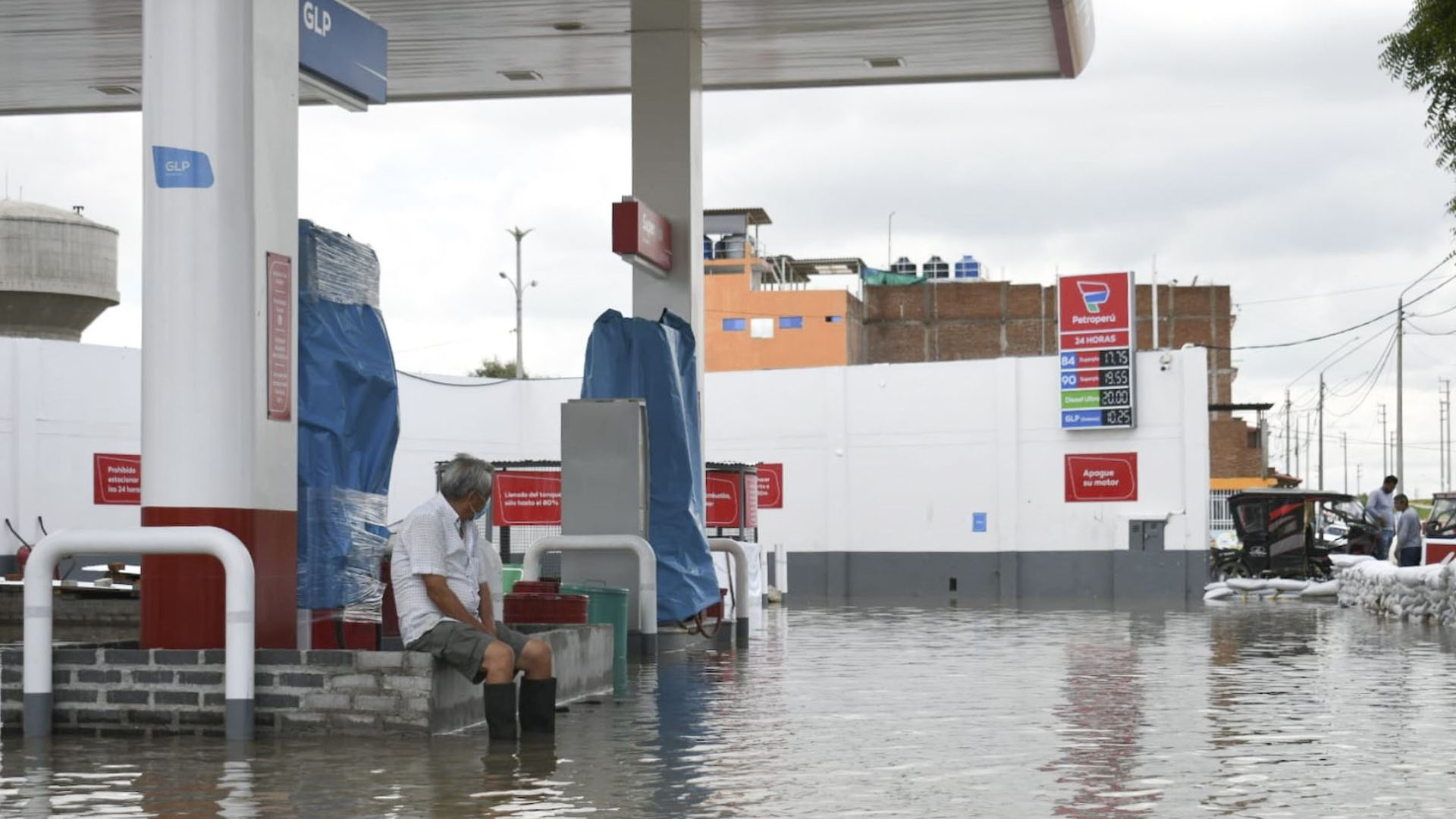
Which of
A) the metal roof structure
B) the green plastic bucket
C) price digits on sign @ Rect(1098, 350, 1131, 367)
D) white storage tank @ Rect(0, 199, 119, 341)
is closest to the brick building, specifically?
the metal roof structure

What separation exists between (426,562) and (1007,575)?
1020 inches

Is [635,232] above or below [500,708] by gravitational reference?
above

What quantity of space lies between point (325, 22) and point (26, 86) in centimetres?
1269

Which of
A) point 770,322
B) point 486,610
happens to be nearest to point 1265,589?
point 486,610

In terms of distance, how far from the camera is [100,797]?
755 cm

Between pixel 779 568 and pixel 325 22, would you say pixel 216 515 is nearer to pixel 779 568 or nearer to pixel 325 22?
pixel 325 22

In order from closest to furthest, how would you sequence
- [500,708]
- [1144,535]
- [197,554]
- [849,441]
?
[500,708]
[197,554]
[1144,535]
[849,441]

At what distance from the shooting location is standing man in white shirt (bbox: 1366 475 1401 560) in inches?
1219

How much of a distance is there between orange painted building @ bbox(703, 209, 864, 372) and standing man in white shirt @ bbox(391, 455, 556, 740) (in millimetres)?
66382

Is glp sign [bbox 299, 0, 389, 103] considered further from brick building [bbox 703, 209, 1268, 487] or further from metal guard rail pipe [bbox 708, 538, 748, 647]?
brick building [bbox 703, 209, 1268, 487]

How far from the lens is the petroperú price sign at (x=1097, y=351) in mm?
33250

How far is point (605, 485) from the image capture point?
1598 cm

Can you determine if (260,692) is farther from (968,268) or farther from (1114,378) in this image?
A: (968,268)

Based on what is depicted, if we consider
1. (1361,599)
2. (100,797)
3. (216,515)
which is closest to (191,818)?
(100,797)
